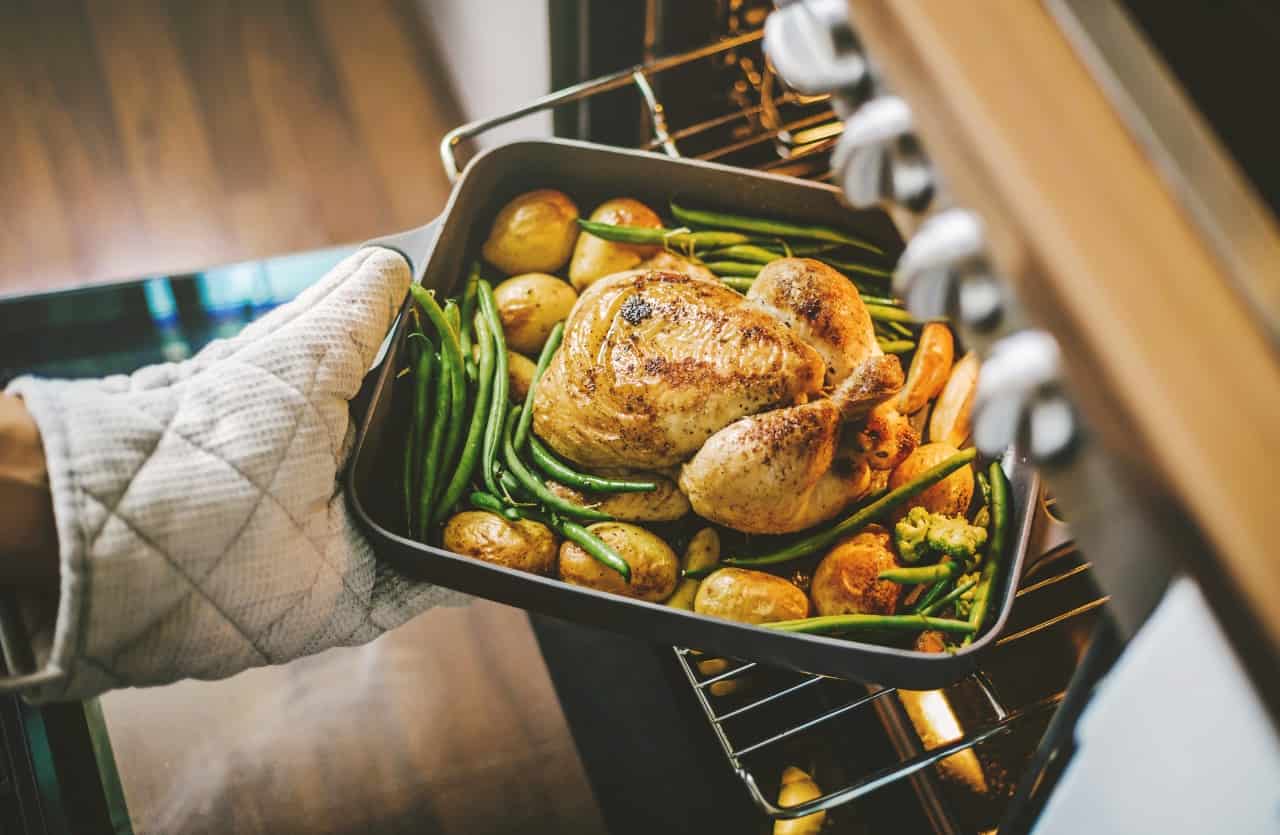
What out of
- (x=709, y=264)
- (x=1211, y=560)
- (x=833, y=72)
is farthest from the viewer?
(x=709, y=264)

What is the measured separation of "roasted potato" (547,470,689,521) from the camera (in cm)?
108

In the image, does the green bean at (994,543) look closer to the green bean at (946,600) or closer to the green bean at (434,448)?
the green bean at (946,600)

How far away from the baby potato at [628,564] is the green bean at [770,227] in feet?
1.57

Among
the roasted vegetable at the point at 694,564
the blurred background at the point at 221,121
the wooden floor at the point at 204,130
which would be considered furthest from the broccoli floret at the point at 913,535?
the wooden floor at the point at 204,130

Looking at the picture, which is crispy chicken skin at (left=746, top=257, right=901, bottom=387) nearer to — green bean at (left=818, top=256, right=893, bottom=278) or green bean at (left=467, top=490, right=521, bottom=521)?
green bean at (left=818, top=256, right=893, bottom=278)

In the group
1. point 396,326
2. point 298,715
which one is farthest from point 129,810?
point 396,326

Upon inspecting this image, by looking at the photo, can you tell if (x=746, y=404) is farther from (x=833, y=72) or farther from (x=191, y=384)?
(x=191, y=384)

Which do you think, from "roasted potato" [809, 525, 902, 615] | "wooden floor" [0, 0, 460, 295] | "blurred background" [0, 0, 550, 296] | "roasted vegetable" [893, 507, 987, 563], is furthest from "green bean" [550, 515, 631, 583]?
"wooden floor" [0, 0, 460, 295]

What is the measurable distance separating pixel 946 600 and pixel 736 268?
55cm

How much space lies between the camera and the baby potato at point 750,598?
101cm

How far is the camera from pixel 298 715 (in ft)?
4.50

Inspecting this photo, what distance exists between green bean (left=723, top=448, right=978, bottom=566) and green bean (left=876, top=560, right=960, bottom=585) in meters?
0.08

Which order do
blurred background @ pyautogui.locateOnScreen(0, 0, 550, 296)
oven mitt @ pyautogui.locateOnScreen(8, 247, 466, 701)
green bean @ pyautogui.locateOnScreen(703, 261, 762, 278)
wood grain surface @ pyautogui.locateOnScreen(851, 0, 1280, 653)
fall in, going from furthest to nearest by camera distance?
1. blurred background @ pyautogui.locateOnScreen(0, 0, 550, 296)
2. green bean @ pyautogui.locateOnScreen(703, 261, 762, 278)
3. oven mitt @ pyautogui.locateOnScreen(8, 247, 466, 701)
4. wood grain surface @ pyautogui.locateOnScreen(851, 0, 1280, 653)

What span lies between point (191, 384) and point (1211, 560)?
0.95m
